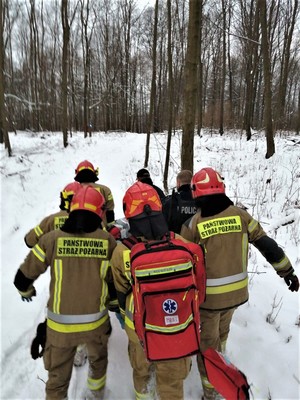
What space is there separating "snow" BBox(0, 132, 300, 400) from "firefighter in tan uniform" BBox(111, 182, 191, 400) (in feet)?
2.41

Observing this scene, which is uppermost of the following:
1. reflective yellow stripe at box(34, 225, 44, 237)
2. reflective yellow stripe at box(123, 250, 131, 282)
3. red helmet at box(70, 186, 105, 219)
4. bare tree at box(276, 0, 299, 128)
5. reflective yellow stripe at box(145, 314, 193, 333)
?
bare tree at box(276, 0, 299, 128)

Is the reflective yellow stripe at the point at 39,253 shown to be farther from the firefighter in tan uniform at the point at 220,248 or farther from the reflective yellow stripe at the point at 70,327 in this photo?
the firefighter in tan uniform at the point at 220,248

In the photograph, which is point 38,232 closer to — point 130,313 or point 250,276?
point 130,313

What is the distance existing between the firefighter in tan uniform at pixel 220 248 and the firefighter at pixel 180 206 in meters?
0.89

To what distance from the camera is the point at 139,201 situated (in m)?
2.09

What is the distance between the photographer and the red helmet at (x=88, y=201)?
218 cm

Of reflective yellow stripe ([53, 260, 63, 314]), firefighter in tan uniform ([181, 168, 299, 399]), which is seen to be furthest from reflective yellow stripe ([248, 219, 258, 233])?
reflective yellow stripe ([53, 260, 63, 314])

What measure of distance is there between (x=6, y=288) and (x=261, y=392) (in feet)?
12.9

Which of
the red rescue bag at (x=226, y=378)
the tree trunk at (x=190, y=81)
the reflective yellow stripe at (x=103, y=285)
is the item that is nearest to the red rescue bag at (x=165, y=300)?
the red rescue bag at (x=226, y=378)

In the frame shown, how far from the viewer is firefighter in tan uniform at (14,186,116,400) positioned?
219 centimetres

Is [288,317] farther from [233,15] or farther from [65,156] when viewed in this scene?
[233,15]

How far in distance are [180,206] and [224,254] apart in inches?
45.5

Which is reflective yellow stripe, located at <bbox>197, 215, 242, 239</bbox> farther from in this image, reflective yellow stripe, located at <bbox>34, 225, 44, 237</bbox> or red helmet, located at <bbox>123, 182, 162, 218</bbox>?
reflective yellow stripe, located at <bbox>34, 225, 44, 237</bbox>

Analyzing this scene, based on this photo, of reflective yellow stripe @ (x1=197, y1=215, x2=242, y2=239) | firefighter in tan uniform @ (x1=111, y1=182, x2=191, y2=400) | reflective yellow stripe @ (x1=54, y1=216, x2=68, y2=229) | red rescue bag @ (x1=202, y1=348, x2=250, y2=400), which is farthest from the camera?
reflective yellow stripe @ (x1=54, y1=216, x2=68, y2=229)
